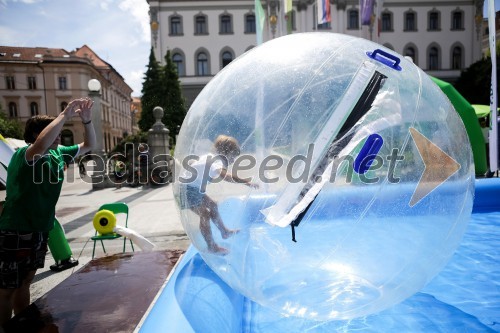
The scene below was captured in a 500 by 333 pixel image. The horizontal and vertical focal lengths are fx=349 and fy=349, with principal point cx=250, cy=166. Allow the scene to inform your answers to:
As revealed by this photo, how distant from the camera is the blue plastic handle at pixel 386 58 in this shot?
201 cm

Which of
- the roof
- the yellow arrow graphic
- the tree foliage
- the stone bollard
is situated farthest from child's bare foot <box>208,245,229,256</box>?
the roof

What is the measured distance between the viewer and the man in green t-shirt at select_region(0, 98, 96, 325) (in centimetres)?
246

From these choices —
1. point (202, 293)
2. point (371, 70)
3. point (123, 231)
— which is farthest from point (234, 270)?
point (123, 231)

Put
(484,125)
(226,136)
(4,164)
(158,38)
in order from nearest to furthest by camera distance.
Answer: (226,136) → (4,164) → (484,125) → (158,38)

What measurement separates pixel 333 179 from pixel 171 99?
1133 inches

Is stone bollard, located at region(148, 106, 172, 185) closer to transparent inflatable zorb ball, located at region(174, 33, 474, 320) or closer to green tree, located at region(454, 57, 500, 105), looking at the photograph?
transparent inflatable zorb ball, located at region(174, 33, 474, 320)

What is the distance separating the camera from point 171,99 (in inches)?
1150

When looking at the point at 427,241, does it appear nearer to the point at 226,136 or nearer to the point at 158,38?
the point at 226,136

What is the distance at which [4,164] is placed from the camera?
3953 mm

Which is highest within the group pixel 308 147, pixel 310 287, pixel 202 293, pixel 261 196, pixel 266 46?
pixel 266 46

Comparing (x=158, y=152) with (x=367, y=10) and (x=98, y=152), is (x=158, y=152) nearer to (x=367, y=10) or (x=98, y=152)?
(x=98, y=152)

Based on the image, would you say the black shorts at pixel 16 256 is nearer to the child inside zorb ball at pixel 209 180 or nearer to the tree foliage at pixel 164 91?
the child inside zorb ball at pixel 209 180

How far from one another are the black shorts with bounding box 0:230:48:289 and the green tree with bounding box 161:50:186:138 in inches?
1023

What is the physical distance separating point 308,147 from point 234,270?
0.87 meters
